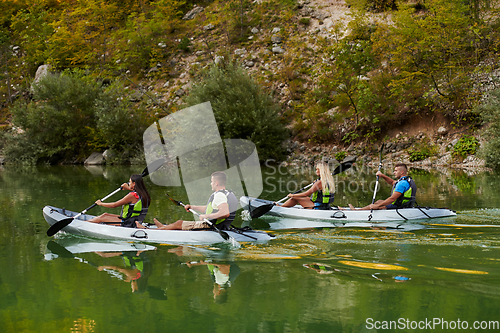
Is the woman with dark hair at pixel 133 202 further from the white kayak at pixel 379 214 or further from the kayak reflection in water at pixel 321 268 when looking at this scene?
the white kayak at pixel 379 214

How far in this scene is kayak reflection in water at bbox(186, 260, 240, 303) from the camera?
4.69 meters

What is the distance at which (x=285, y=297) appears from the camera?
4555mm

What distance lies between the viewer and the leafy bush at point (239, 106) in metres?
23.6

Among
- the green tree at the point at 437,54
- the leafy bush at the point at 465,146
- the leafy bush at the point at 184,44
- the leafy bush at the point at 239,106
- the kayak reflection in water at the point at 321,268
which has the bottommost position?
the kayak reflection in water at the point at 321,268

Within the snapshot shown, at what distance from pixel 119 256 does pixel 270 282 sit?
8.70 ft

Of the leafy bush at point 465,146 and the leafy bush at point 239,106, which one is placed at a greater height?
the leafy bush at point 239,106

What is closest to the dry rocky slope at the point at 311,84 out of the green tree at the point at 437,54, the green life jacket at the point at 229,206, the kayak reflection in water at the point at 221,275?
the green tree at the point at 437,54

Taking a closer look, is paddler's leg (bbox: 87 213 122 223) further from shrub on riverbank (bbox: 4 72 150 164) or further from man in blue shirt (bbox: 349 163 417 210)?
shrub on riverbank (bbox: 4 72 150 164)

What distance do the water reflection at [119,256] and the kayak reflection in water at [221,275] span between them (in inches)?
24.2

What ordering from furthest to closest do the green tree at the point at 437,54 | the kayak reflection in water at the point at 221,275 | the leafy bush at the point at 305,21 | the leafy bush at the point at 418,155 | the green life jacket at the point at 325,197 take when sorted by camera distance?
1. the leafy bush at the point at 305,21
2. the leafy bush at the point at 418,155
3. the green tree at the point at 437,54
4. the green life jacket at the point at 325,197
5. the kayak reflection in water at the point at 221,275

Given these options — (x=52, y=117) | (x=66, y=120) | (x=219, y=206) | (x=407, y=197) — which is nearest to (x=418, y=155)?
(x=407, y=197)

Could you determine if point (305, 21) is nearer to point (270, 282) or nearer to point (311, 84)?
point (311, 84)

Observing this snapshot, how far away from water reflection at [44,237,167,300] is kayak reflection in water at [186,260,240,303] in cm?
61

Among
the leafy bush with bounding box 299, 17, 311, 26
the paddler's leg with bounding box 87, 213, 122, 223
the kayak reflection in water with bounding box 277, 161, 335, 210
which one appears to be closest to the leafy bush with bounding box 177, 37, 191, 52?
the leafy bush with bounding box 299, 17, 311, 26
